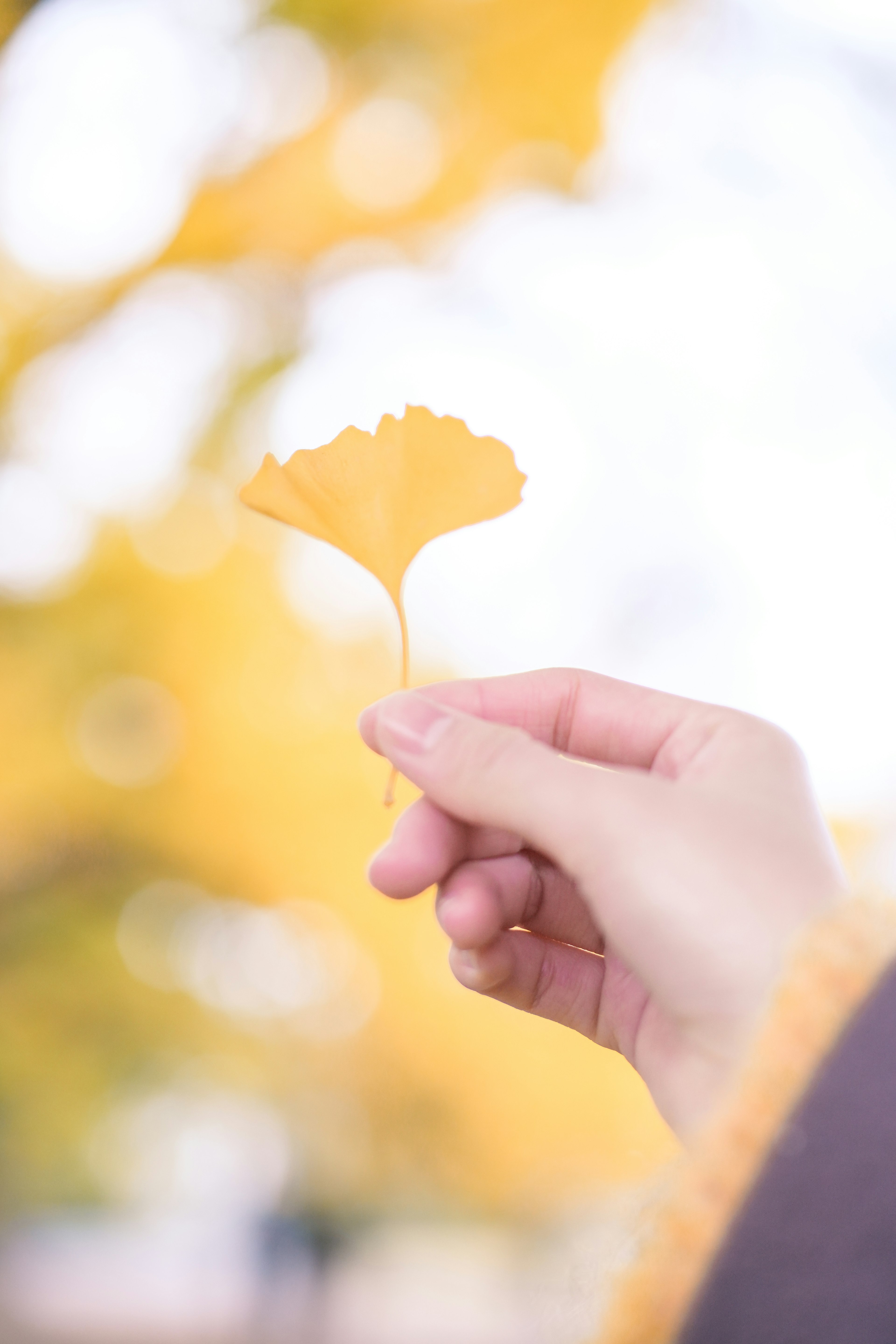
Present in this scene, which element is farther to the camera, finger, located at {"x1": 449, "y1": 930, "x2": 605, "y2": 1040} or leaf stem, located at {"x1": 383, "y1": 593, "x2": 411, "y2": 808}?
finger, located at {"x1": 449, "y1": 930, "x2": 605, "y2": 1040}

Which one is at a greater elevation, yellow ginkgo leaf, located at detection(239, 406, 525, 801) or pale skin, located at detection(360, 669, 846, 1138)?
yellow ginkgo leaf, located at detection(239, 406, 525, 801)

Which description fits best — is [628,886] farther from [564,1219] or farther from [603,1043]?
[564,1219]

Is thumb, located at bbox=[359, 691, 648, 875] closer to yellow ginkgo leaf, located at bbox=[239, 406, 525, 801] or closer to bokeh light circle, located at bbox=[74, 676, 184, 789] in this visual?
yellow ginkgo leaf, located at bbox=[239, 406, 525, 801]

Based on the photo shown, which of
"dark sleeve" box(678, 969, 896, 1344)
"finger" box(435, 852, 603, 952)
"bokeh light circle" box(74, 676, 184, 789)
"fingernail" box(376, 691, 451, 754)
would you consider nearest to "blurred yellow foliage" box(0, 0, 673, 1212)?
"bokeh light circle" box(74, 676, 184, 789)

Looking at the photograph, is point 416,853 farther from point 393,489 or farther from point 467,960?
point 393,489

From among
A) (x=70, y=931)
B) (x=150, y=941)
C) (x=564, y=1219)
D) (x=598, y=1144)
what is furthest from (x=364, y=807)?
(x=564, y=1219)

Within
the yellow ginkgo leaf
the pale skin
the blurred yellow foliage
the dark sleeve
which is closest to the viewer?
the dark sleeve
